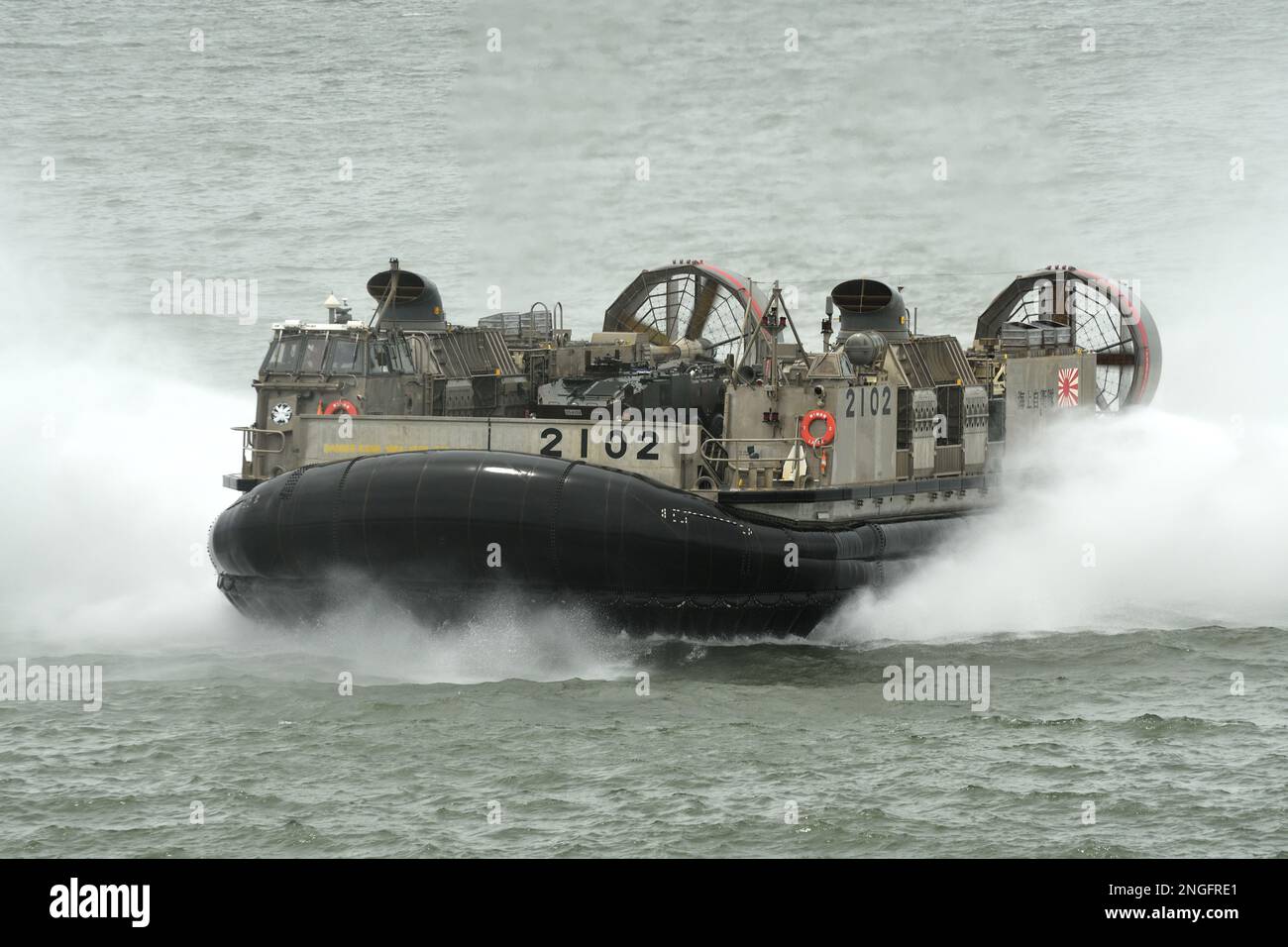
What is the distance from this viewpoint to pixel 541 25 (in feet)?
183

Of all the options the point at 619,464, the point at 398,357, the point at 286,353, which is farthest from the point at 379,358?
the point at 619,464

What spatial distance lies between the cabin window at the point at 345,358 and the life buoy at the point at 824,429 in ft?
13.8

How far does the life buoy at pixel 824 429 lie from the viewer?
17500 mm

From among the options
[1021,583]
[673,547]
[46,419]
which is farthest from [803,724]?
[46,419]

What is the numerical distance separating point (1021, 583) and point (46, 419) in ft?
37.0

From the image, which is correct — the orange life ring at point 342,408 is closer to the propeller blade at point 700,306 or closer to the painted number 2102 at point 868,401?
the painted number 2102 at point 868,401

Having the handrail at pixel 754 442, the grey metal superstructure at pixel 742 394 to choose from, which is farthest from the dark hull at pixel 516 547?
the handrail at pixel 754 442

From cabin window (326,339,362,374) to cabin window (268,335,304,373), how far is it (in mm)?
316

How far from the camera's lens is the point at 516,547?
52.5ft

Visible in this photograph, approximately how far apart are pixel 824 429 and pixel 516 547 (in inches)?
126

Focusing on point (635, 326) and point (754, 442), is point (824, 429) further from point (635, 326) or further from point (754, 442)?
point (635, 326)

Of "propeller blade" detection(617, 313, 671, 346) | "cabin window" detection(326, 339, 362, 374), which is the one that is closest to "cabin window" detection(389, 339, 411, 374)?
"cabin window" detection(326, 339, 362, 374)

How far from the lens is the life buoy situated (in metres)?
17.5

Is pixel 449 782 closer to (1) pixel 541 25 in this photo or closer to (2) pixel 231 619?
(2) pixel 231 619
